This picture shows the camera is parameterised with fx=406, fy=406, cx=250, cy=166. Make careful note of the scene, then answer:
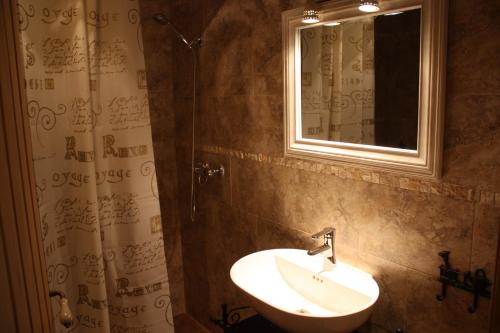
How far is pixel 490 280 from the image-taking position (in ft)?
4.46

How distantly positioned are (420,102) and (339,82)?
438 mm

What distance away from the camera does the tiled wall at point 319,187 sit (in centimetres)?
134

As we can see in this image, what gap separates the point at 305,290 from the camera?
1.92 metres

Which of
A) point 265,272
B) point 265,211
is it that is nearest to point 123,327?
point 265,272

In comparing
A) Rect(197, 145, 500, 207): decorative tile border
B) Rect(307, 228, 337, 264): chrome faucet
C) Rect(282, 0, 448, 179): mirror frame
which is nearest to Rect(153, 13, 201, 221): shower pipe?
Rect(197, 145, 500, 207): decorative tile border

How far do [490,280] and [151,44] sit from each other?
2324 millimetres

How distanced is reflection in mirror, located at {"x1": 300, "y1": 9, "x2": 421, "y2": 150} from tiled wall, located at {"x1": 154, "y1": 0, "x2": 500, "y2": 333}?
148 mm

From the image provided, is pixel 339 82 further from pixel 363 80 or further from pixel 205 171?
pixel 205 171

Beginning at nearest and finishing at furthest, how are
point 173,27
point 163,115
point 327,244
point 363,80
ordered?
point 363,80 → point 327,244 → point 173,27 → point 163,115

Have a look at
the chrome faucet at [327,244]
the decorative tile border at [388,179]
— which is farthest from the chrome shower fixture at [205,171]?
the chrome faucet at [327,244]

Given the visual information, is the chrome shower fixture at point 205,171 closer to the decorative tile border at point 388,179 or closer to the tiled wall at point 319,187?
the tiled wall at point 319,187

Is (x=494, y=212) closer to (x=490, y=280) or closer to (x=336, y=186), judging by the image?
(x=490, y=280)

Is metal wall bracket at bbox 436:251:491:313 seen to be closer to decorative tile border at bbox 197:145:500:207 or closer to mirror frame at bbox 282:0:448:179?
decorative tile border at bbox 197:145:500:207

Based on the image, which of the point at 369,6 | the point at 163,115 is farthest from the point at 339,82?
the point at 163,115
